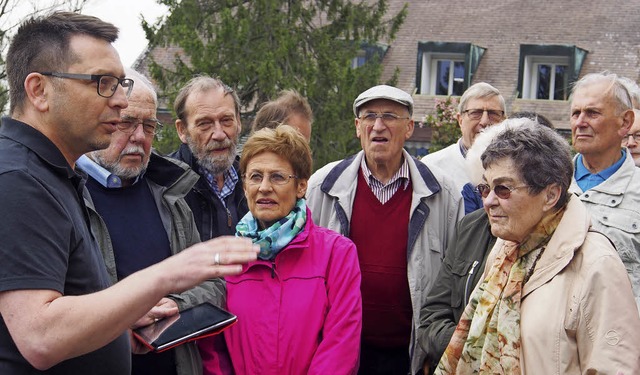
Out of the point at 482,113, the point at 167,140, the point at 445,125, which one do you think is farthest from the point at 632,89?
the point at 167,140

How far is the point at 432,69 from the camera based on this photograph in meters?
30.1

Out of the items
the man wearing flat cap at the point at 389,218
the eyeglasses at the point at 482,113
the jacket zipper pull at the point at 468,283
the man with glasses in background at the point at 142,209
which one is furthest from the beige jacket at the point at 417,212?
the eyeglasses at the point at 482,113

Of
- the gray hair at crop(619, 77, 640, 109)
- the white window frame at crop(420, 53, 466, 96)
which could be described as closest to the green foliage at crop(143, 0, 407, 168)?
the white window frame at crop(420, 53, 466, 96)

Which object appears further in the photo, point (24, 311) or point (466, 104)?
point (466, 104)

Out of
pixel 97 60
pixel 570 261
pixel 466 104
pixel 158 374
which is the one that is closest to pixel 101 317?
pixel 97 60

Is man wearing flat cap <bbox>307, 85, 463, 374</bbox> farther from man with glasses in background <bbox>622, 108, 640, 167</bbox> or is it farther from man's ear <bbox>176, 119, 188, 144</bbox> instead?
man with glasses in background <bbox>622, 108, 640, 167</bbox>

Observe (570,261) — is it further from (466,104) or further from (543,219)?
(466,104)

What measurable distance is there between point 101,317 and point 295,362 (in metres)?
1.87

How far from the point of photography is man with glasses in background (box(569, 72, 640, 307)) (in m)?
4.87

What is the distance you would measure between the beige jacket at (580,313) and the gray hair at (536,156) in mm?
244

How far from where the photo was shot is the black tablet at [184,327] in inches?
144

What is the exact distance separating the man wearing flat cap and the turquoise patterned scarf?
2.28ft

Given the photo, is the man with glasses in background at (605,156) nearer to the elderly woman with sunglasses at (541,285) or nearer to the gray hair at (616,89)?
the gray hair at (616,89)

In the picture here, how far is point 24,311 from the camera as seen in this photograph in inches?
100
